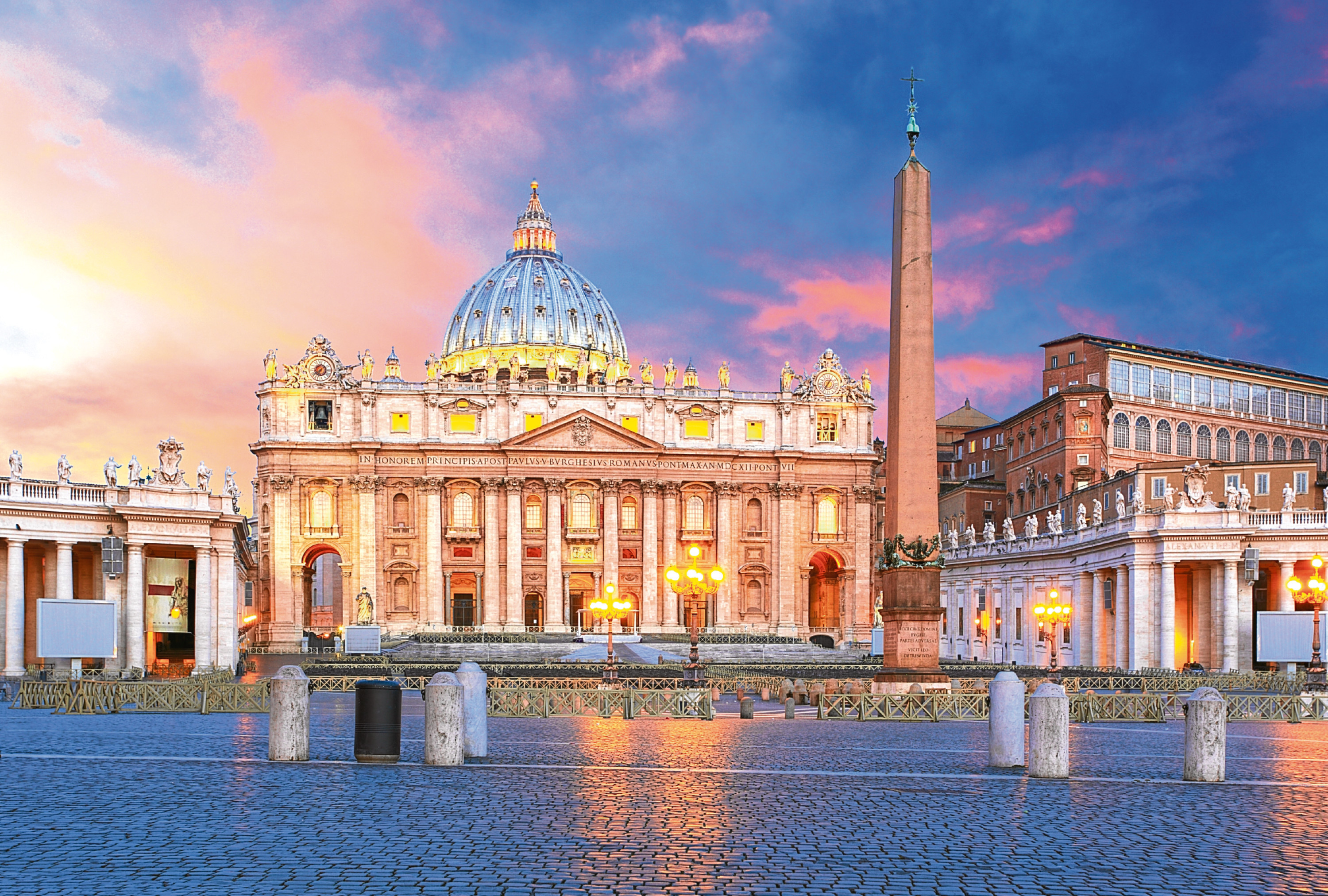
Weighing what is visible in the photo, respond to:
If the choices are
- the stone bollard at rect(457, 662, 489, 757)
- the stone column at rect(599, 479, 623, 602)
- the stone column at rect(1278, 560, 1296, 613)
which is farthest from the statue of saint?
the stone bollard at rect(457, 662, 489, 757)

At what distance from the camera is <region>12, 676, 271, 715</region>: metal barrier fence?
95.6 ft

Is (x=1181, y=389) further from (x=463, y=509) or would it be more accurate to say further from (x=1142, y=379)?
(x=463, y=509)

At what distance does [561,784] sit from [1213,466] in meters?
59.6

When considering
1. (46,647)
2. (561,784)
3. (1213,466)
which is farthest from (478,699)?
(1213,466)

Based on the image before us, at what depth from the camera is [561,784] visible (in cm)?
1587

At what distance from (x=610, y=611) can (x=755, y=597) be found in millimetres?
45495

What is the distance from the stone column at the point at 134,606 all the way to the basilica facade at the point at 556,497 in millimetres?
45552

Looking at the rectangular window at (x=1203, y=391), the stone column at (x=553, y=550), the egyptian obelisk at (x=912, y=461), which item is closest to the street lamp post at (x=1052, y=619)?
the egyptian obelisk at (x=912, y=461)

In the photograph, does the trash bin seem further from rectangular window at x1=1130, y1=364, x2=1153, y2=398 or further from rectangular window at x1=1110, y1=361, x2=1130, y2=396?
rectangular window at x1=1130, y1=364, x2=1153, y2=398

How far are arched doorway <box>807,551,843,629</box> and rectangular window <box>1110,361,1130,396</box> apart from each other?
25245mm

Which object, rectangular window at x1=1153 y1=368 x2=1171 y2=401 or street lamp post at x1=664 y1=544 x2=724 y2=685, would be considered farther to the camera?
rectangular window at x1=1153 y1=368 x2=1171 y2=401

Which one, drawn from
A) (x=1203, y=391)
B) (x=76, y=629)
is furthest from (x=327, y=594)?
(x=76, y=629)

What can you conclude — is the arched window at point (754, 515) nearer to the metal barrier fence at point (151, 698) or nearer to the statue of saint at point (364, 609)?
the statue of saint at point (364, 609)

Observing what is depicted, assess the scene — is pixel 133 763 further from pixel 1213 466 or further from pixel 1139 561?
pixel 1213 466
